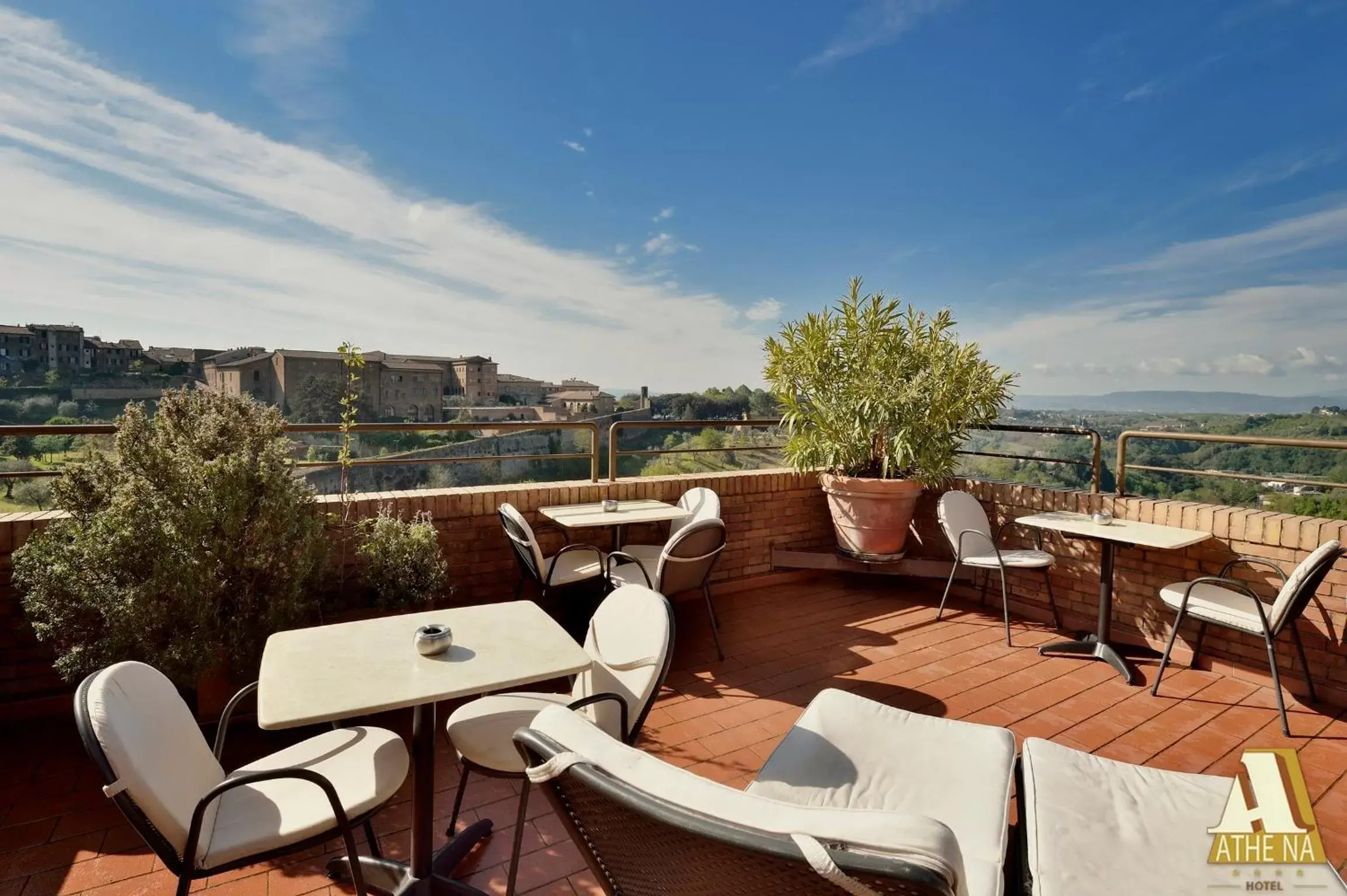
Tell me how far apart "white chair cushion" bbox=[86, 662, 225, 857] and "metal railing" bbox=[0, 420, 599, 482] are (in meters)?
1.52

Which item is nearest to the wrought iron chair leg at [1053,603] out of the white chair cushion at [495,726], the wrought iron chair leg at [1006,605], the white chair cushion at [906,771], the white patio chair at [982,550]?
the white patio chair at [982,550]

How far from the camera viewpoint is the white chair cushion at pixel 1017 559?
383 centimetres

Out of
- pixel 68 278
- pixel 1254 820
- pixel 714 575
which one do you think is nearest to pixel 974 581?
pixel 714 575

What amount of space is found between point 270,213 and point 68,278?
16.9ft

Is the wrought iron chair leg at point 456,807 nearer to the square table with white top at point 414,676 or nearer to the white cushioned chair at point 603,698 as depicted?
the white cushioned chair at point 603,698

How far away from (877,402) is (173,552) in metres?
4.03

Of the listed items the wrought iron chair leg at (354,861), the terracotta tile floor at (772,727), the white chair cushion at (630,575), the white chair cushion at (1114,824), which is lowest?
the terracotta tile floor at (772,727)

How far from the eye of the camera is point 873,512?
174 inches

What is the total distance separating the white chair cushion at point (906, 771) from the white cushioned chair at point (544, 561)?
184 centimetres

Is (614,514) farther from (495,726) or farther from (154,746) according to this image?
(154,746)

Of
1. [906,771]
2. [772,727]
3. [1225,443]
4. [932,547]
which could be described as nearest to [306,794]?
[906,771]

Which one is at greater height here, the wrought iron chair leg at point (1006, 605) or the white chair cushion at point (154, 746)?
the white chair cushion at point (154, 746)

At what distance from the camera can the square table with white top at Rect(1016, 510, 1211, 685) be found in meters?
3.31

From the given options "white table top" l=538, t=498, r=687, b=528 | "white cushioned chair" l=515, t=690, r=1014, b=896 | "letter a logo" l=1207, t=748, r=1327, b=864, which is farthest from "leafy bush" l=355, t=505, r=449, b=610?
"letter a logo" l=1207, t=748, r=1327, b=864
